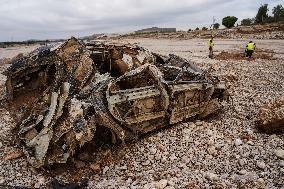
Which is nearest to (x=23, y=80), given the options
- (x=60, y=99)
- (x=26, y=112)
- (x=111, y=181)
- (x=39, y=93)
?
(x=39, y=93)

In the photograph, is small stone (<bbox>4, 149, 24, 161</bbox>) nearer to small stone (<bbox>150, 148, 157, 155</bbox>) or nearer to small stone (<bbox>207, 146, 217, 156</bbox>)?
small stone (<bbox>150, 148, 157, 155</bbox>)

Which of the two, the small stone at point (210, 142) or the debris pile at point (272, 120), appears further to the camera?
the debris pile at point (272, 120)

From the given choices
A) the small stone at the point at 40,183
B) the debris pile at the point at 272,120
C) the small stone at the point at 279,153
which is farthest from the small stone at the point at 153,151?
the debris pile at the point at 272,120

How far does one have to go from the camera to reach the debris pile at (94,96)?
6145 mm

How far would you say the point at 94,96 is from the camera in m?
6.47

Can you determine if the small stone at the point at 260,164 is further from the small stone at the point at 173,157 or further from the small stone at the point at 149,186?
the small stone at the point at 149,186

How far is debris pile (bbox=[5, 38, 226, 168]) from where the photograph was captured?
6.14 m

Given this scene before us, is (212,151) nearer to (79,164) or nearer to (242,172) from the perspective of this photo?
(242,172)

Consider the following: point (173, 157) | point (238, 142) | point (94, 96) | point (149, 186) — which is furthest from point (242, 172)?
point (94, 96)

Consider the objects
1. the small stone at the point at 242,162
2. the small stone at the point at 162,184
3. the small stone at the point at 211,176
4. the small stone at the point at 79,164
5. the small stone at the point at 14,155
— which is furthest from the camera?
the small stone at the point at 14,155

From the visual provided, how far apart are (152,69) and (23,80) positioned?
3349 millimetres

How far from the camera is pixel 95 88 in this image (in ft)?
22.0

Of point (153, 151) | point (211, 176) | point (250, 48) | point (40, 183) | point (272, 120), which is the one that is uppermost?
point (250, 48)

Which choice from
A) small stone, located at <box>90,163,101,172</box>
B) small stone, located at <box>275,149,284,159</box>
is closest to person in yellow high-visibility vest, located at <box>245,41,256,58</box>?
small stone, located at <box>275,149,284,159</box>
